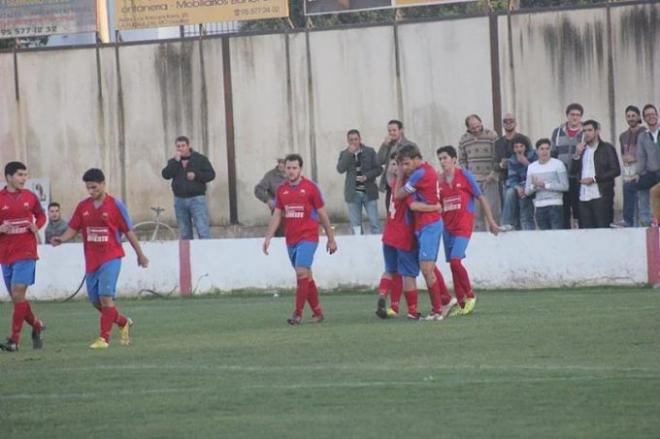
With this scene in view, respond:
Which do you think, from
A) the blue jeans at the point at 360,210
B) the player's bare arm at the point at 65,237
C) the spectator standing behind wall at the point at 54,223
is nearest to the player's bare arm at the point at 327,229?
the player's bare arm at the point at 65,237

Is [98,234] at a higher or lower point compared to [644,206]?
higher

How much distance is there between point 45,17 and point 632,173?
14095mm

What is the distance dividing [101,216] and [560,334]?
15.6 ft

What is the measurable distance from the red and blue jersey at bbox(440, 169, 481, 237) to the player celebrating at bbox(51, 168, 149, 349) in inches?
155

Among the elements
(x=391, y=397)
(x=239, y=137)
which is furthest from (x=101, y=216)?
(x=239, y=137)

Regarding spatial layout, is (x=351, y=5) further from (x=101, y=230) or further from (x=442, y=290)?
(x=101, y=230)

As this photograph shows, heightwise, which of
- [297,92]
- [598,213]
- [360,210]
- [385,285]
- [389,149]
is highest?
[297,92]

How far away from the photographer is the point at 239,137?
3083 centimetres

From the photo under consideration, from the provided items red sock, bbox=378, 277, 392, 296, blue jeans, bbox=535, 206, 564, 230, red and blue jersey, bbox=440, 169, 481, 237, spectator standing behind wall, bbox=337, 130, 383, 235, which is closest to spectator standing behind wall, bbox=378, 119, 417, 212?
spectator standing behind wall, bbox=337, 130, 383, 235

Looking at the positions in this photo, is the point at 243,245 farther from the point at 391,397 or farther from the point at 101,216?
the point at 391,397

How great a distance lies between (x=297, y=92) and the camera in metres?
30.4

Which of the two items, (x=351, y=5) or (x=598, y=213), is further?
(x=351, y=5)

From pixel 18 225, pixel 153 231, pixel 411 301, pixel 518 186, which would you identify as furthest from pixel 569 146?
pixel 153 231

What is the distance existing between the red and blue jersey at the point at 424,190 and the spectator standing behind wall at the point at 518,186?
6.68m
